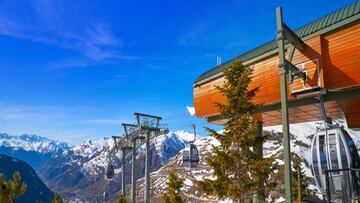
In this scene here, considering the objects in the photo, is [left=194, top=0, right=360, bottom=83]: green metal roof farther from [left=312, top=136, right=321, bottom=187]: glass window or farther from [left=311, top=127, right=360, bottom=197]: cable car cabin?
[left=312, top=136, right=321, bottom=187]: glass window

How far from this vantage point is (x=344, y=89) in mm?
18344

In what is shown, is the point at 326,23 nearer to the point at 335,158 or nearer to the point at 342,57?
the point at 342,57

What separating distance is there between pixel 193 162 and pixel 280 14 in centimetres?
2782

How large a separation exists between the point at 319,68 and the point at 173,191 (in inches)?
1089

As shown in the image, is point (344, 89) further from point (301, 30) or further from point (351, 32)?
point (301, 30)

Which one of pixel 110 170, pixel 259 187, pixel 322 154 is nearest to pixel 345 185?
pixel 322 154

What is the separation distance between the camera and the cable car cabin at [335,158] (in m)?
14.2

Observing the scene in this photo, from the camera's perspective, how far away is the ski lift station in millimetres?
12758

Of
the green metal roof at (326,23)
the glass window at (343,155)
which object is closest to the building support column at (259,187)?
the green metal roof at (326,23)

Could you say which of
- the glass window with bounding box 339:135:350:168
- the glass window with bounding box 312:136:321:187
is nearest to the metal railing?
the glass window with bounding box 339:135:350:168

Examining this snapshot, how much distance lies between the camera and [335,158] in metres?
14.6

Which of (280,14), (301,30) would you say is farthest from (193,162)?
(280,14)

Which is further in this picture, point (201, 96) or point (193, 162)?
point (193, 162)

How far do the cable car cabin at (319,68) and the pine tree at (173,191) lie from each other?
788 inches
